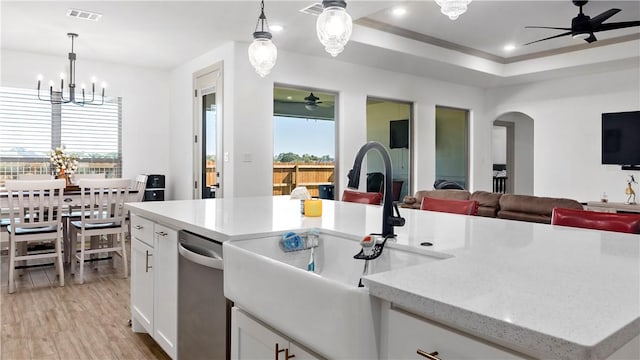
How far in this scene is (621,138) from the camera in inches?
253

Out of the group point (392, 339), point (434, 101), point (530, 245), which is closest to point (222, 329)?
point (392, 339)

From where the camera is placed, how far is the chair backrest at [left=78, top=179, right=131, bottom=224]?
411cm

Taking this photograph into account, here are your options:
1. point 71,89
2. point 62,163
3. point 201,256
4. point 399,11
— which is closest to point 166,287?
point 201,256

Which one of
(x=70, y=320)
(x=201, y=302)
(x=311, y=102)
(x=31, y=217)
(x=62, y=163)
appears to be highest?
(x=311, y=102)

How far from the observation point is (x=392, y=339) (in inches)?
35.1

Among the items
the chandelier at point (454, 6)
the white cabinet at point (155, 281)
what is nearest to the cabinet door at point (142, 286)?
the white cabinet at point (155, 281)

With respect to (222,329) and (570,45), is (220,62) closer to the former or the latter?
(222,329)

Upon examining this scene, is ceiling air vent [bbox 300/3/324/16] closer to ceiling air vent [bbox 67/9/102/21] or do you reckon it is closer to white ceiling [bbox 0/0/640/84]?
white ceiling [bbox 0/0/640/84]

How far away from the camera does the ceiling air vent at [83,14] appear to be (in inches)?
160

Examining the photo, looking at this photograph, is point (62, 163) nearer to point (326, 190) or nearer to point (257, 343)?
point (326, 190)

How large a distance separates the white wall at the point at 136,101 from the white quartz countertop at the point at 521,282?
523cm

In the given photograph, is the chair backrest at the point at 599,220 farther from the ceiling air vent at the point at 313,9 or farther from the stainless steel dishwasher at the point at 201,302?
the ceiling air vent at the point at 313,9

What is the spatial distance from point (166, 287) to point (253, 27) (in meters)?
3.15

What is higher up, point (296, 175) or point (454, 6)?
point (454, 6)
